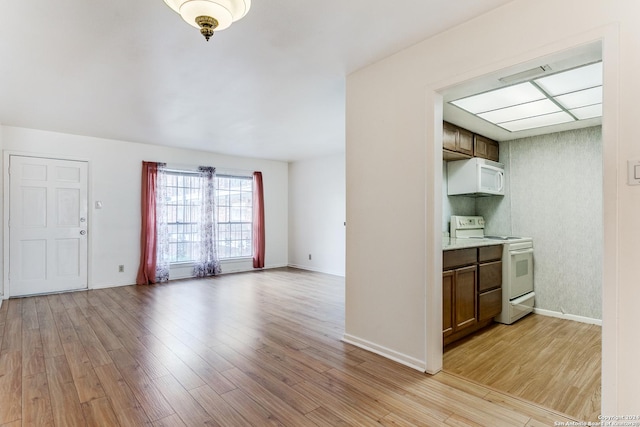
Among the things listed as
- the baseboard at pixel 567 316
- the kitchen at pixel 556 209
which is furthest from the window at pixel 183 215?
the baseboard at pixel 567 316

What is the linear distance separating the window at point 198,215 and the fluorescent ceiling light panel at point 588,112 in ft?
18.9

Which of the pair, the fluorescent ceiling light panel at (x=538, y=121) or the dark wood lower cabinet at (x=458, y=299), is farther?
the fluorescent ceiling light panel at (x=538, y=121)

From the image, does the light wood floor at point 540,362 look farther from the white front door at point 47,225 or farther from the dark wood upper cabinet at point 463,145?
the white front door at point 47,225

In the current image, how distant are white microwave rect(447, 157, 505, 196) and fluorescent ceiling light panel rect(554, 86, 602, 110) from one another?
1.05 metres

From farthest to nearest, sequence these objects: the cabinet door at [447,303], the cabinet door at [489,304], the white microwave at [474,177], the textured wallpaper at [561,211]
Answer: the white microwave at [474,177], the textured wallpaper at [561,211], the cabinet door at [489,304], the cabinet door at [447,303]

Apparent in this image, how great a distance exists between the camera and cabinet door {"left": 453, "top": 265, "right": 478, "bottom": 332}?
2.92 metres

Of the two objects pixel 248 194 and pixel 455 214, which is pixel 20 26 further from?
pixel 248 194

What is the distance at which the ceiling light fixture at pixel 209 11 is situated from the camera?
5.13 feet

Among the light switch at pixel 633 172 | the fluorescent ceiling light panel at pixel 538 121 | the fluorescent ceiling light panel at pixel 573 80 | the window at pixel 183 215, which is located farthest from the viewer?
the window at pixel 183 215

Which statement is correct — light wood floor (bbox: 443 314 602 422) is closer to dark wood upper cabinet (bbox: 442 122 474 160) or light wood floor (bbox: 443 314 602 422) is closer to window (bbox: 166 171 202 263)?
dark wood upper cabinet (bbox: 442 122 474 160)

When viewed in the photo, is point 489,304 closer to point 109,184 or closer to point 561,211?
point 561,211

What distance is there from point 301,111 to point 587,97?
2.84 m

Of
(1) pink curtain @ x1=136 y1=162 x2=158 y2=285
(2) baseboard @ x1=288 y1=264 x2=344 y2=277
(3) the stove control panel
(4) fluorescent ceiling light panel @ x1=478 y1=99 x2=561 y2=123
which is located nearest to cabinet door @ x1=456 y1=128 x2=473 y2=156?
(4) fluorescent ceiling light panel @ x1=478 y1=99 x2=561 y2=123

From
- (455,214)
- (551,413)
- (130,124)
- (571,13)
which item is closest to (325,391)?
(551,413)
